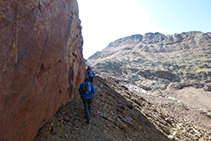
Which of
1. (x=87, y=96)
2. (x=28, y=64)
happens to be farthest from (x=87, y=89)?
(x=28, y=64)

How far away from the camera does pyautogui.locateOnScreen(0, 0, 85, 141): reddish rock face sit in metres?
2.84

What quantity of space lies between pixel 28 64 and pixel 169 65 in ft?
228

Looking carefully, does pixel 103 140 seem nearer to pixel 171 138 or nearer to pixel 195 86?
pixel 171 138

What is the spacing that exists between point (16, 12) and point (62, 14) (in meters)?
2.37

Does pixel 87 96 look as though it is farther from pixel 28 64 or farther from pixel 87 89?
pixel 28 64

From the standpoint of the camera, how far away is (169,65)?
212 feet

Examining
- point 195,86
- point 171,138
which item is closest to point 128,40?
point 195,86

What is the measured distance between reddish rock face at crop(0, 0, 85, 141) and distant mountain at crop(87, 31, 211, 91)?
36.6 meters

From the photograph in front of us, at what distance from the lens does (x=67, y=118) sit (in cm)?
537

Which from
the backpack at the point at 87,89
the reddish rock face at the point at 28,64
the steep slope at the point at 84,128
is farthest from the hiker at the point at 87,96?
the reddish rock face at the point at 28,64

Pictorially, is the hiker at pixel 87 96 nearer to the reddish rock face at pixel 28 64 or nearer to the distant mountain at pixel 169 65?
the reddish rock face at pixel 28 64

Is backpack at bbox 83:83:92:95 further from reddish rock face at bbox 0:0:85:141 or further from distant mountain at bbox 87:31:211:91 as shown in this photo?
distant mountain at bbox 87:31:211:91

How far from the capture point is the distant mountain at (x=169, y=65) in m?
51.7

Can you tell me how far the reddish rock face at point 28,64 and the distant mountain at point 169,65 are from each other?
36.6m
